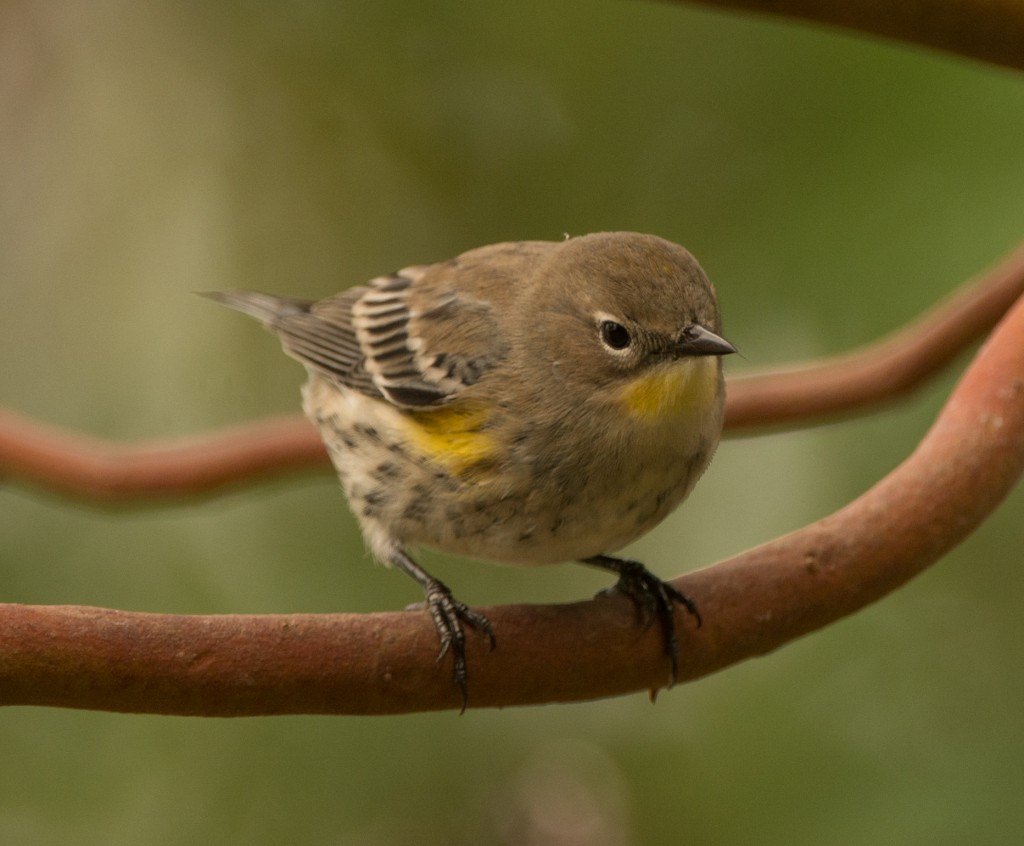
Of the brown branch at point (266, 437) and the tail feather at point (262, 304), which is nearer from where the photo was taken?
the brown branch at point (266, 437)

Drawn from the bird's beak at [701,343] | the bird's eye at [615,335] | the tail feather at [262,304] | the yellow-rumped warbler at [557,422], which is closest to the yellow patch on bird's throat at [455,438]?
the yellow-rumped warbler at [557,422]

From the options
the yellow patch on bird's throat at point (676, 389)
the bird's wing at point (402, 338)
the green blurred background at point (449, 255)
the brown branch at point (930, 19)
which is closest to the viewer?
the brown branch at point (930, 19)

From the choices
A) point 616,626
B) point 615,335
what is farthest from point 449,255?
point 616,626

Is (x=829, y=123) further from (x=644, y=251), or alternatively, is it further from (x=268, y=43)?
(x=268, y=43)

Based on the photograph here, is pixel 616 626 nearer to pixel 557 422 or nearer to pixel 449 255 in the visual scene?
pixel 557 422

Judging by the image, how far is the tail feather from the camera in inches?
136

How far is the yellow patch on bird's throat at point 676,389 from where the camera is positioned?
92.0 inches

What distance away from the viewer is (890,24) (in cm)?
186

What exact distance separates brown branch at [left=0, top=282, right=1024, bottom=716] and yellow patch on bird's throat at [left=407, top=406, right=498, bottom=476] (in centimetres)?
47

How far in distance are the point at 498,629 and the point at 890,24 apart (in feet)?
3.30

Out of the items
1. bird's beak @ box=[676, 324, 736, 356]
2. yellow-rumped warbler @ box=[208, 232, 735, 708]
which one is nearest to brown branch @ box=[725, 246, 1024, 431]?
yellow-rumped warbler @ box=[208, 232, 735, 708]

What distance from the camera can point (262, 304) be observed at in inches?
137

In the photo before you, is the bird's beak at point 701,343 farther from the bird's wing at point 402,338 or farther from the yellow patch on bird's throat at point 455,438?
the bird's wing at point 402,338

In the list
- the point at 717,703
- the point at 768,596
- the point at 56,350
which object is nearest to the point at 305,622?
the point at 768,596
